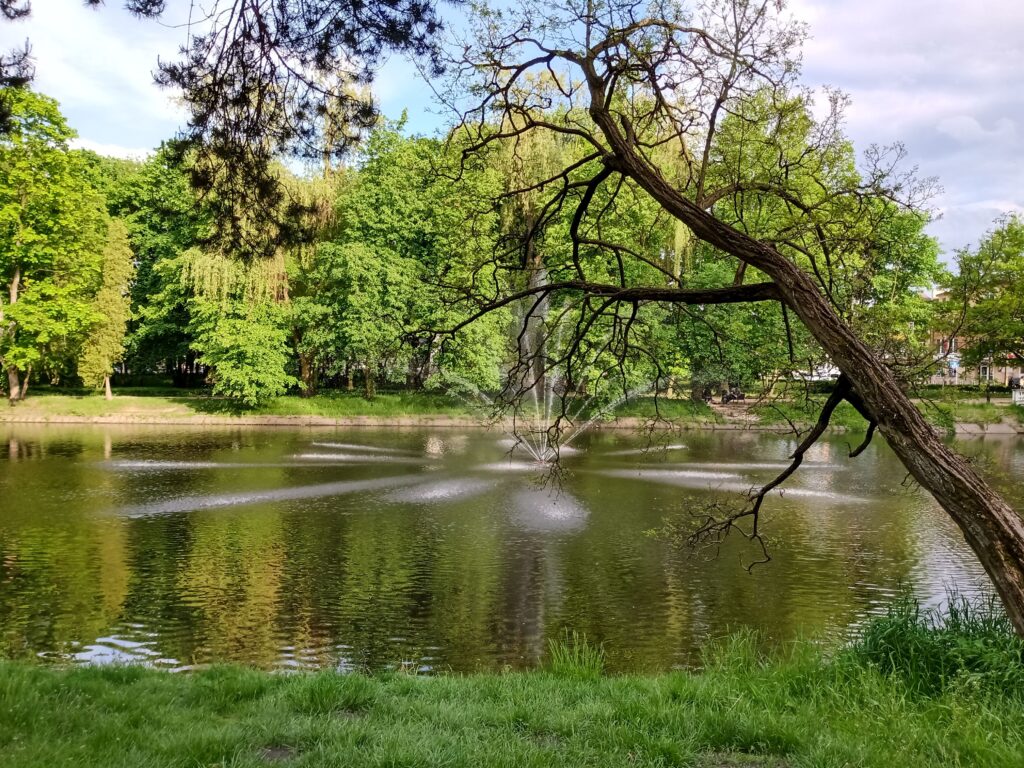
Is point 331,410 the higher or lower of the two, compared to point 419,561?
higher

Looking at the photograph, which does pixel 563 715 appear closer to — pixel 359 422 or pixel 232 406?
pixel 359 422

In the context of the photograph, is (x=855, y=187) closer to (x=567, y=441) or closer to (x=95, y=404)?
(x=567, y=441)

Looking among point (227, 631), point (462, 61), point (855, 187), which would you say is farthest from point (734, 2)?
point (227, 631)

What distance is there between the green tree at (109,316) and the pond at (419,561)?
1092cm

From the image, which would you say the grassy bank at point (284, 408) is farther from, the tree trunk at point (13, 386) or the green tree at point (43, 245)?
the green tree at point (43, 245)

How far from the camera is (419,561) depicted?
1088cm

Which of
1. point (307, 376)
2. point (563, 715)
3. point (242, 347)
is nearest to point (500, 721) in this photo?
point (563, 715)

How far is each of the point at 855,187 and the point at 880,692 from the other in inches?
134

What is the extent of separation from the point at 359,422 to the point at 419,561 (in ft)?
68.6

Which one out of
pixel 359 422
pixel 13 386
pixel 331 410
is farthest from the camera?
pixel 331 410

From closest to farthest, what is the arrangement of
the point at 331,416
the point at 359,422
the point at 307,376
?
the point at 359,422 < the point at 331,416 < the point at 307,376

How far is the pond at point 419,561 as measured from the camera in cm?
780

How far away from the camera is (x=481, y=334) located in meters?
31.6

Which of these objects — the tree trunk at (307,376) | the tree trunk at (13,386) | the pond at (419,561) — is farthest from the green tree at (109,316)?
the pond at (419,561)
